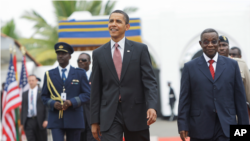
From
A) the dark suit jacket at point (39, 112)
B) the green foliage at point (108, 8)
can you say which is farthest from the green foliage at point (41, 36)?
the dark suit jacket at point (39, 112)

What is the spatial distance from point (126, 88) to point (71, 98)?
195 centimetres

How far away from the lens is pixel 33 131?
7945 mm

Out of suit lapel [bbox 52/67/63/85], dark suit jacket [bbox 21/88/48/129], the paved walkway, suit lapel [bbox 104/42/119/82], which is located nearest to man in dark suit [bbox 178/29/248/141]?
suit lapel [bbox 104/42/119/82]

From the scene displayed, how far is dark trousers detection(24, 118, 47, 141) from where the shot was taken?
791 centimetres

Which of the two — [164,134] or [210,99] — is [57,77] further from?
[164,134]

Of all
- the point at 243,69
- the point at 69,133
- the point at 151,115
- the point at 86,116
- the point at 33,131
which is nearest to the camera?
the point at 151,115

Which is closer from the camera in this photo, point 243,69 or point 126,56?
point 126,56

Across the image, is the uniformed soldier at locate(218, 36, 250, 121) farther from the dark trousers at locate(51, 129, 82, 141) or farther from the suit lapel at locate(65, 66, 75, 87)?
the dark trousers at locate(51, 129, 82, 141)

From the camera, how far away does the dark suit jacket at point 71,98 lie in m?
5.19

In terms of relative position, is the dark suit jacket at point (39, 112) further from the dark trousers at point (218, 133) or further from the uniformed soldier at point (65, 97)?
the dark trousers at point (218, 133)

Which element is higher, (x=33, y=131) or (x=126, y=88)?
(x=126, y=88)

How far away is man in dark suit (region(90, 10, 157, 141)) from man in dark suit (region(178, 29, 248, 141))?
0.48 meters

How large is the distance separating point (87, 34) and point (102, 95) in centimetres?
698

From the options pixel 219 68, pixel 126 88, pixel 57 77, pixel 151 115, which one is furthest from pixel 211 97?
pixel 57 77
